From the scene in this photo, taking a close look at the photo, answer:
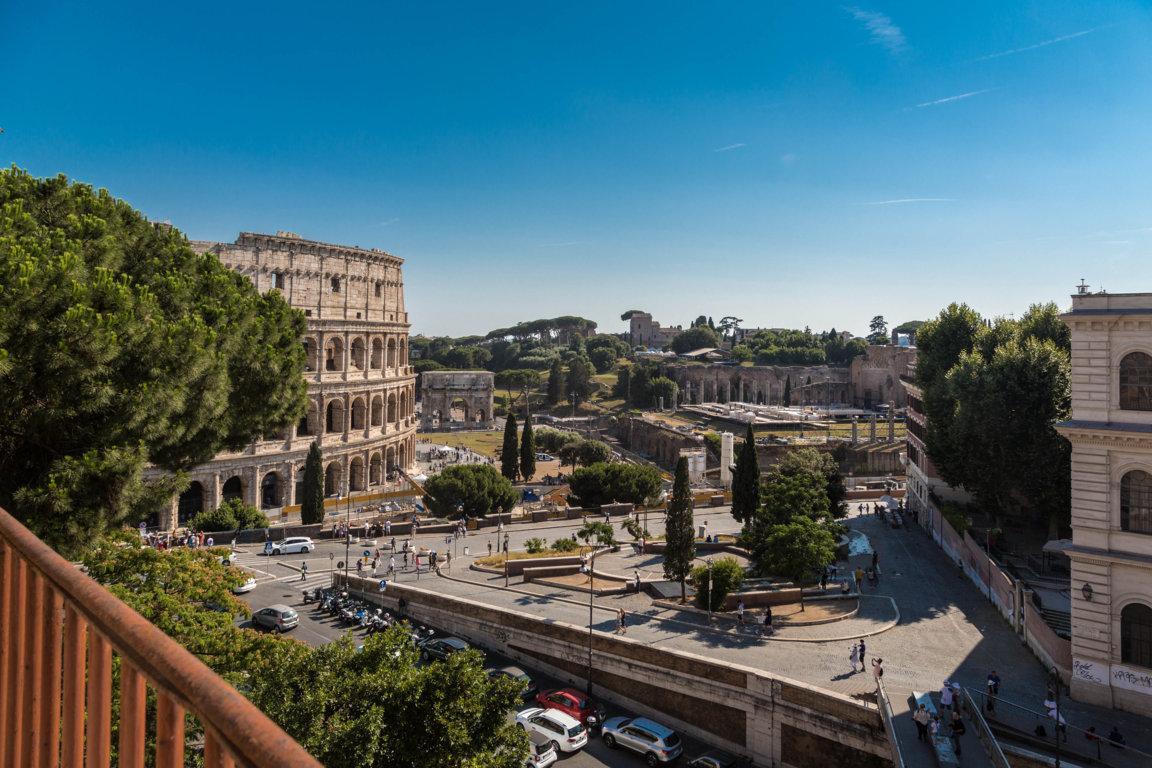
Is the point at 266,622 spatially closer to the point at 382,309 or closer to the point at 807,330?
the point at 382,309

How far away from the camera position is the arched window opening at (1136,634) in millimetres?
14766

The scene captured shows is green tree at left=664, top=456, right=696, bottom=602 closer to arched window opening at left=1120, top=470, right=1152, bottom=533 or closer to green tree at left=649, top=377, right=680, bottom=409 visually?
arched window opening at left=1120, top=470, right=1152, bottom=533

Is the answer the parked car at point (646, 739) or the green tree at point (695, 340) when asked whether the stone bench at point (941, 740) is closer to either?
the parked car at point (646, 739)

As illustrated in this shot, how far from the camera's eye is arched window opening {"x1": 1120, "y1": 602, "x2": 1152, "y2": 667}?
48.4ft

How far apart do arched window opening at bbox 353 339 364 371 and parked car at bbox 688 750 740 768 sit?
34.6m

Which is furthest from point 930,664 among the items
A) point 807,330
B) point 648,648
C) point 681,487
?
point 807,330

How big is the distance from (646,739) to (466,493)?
65.0 feet

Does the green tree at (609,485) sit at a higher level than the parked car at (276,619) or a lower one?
higher

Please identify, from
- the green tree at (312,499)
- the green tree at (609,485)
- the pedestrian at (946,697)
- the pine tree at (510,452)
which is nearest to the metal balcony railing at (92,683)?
the pedestrian at (946,697)

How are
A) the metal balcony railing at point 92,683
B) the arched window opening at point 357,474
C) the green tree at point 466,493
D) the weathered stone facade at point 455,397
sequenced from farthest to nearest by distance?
1. the weathered stone facade at point 455,397
2. the arched window opening at point 357,474
3. the green tree at point 466,493
4. the metal balcony railing at point 92,683

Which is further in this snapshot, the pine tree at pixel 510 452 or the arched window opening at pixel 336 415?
the pine tree at pixel 510 452

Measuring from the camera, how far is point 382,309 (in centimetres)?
4756

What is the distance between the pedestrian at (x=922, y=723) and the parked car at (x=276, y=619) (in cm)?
1631

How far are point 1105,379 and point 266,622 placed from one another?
867 inches
